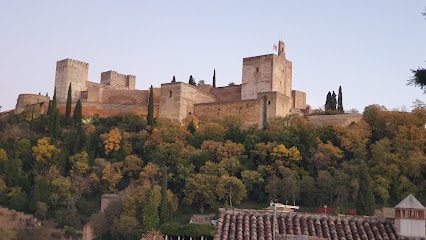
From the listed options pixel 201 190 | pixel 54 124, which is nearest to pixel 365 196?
pixel 201 190

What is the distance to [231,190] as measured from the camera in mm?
32250

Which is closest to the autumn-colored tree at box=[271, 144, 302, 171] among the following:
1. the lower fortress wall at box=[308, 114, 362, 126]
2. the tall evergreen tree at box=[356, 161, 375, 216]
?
the lower fortress wall at box=[308, 114, 362, 126]

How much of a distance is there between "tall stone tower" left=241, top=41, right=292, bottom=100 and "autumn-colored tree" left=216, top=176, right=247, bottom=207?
38.5ft

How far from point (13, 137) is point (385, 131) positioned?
2518cm

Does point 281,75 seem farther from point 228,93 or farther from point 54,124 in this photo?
point 54,124

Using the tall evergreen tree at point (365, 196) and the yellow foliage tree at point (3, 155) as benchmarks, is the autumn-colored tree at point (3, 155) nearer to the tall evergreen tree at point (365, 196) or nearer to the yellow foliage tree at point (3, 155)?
the yellow foliage tree at point (3, 155)

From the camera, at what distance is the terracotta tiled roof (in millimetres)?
8961

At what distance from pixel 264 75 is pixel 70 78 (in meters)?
16.4

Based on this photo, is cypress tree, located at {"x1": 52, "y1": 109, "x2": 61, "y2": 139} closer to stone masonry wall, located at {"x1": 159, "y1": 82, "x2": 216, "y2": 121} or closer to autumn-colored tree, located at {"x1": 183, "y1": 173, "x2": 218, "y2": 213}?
stone masonry wall, located at {"x1": 159, "y1": 82, "x2": 216, "y2": 121}

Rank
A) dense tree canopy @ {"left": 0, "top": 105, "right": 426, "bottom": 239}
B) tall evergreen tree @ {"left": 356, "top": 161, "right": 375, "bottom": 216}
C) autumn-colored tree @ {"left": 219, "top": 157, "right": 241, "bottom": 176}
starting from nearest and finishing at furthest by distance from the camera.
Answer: tall evergreen tree @ {"left": 356, "top": 161, "right": 375, "bottom": 216}, dense tree canopy @ {"left": 0, "top": 105, "right": 426, "bottom": 239}, autumn-colored tree @ {"left": 219, "top": 157, "right": 241, "bottom": 176}

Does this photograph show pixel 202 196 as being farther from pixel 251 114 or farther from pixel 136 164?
pixel 251 114

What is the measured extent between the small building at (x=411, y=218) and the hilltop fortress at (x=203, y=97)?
1224 inches

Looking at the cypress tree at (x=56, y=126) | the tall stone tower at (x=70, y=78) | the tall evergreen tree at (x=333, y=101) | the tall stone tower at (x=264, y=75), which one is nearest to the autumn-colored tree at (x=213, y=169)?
the tall stone tower at (x=264, y=75)

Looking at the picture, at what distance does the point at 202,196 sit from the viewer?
32.5 metres
